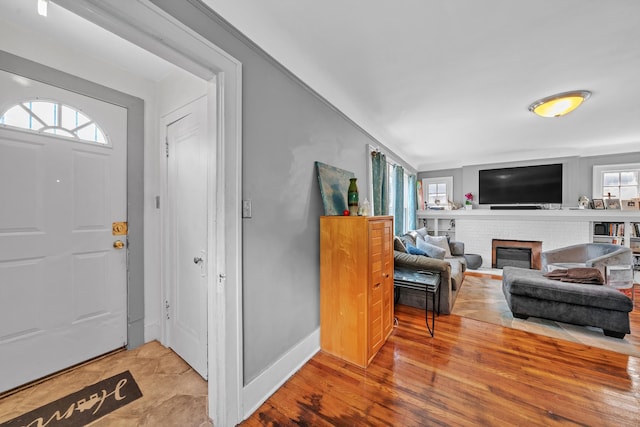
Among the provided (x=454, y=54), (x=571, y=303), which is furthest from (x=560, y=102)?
(x=571, y=303)

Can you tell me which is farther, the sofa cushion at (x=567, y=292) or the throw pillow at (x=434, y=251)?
the throw pillow at (x=434, y=251)

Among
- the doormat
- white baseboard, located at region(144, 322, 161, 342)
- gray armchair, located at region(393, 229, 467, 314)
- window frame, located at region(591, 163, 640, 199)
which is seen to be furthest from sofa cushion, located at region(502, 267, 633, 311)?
white baseboard, located at region(144, 322, 161, 342)

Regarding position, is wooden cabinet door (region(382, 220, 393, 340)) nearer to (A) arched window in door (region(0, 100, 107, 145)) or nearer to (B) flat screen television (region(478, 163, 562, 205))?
(A) arched window in door (region(0, 100, 107, 145))

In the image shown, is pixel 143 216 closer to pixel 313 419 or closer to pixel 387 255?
pixel 313 419

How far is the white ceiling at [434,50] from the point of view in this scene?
1458 mm

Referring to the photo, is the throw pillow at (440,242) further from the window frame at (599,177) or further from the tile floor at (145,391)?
the tile floor at (145,391)

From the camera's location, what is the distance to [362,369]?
1.91m

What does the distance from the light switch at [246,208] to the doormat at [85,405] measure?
1.44m

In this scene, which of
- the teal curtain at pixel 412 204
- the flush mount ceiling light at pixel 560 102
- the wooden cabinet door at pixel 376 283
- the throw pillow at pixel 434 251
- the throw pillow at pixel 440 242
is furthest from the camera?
the teal curtain at pixel 412 204

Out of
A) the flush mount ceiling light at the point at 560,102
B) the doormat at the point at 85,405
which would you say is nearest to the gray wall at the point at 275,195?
the doormat at the point at 85,405

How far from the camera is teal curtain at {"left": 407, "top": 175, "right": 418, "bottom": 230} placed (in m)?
5.66

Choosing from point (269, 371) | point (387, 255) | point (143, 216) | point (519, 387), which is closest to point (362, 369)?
point (269, 371)

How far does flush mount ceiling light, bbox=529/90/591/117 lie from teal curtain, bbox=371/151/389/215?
181cm

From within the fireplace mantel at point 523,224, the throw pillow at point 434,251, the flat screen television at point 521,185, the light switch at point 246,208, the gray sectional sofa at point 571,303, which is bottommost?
the gray sectional sofa at point 571,303
